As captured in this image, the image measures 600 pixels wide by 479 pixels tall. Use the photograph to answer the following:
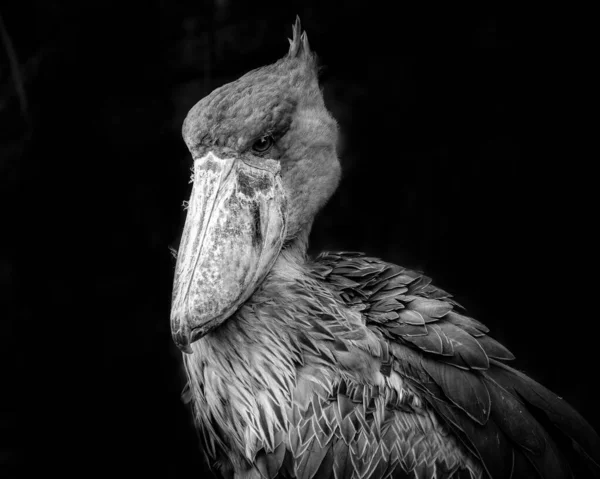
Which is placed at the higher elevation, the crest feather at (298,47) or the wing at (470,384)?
the crest feather at (298,47)

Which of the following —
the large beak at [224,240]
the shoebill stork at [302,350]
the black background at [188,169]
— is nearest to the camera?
the large beak at [224,240]

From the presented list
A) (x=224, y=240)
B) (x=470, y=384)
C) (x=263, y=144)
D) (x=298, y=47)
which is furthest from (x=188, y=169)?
(x=470, y=384)

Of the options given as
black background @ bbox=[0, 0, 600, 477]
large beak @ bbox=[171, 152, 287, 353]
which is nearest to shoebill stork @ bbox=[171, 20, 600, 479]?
large beak @ bbox=[171, 152, 287, 353]

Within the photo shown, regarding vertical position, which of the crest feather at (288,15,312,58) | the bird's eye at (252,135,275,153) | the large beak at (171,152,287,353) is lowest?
the large beak at (171,152,287,353)

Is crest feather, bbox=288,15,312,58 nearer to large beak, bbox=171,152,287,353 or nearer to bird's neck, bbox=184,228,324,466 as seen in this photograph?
large beak, bbox=171,152,287,353

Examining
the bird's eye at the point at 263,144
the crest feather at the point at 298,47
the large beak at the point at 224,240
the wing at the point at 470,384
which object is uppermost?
the crest feather at the point at 298,47

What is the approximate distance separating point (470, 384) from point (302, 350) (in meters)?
0.47

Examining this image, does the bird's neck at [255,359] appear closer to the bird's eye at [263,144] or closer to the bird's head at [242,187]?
the bird's head at [242,187]

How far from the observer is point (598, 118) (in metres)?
2.67

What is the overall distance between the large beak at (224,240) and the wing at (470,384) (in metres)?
0.32

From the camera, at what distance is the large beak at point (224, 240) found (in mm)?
1429

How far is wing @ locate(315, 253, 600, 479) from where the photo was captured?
5.27 feet

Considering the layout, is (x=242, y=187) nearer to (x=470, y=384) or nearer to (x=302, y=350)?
(x=302, y=350)

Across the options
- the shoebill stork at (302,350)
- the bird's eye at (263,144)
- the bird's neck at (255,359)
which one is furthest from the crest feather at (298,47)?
the bird's neck at (255,359)
